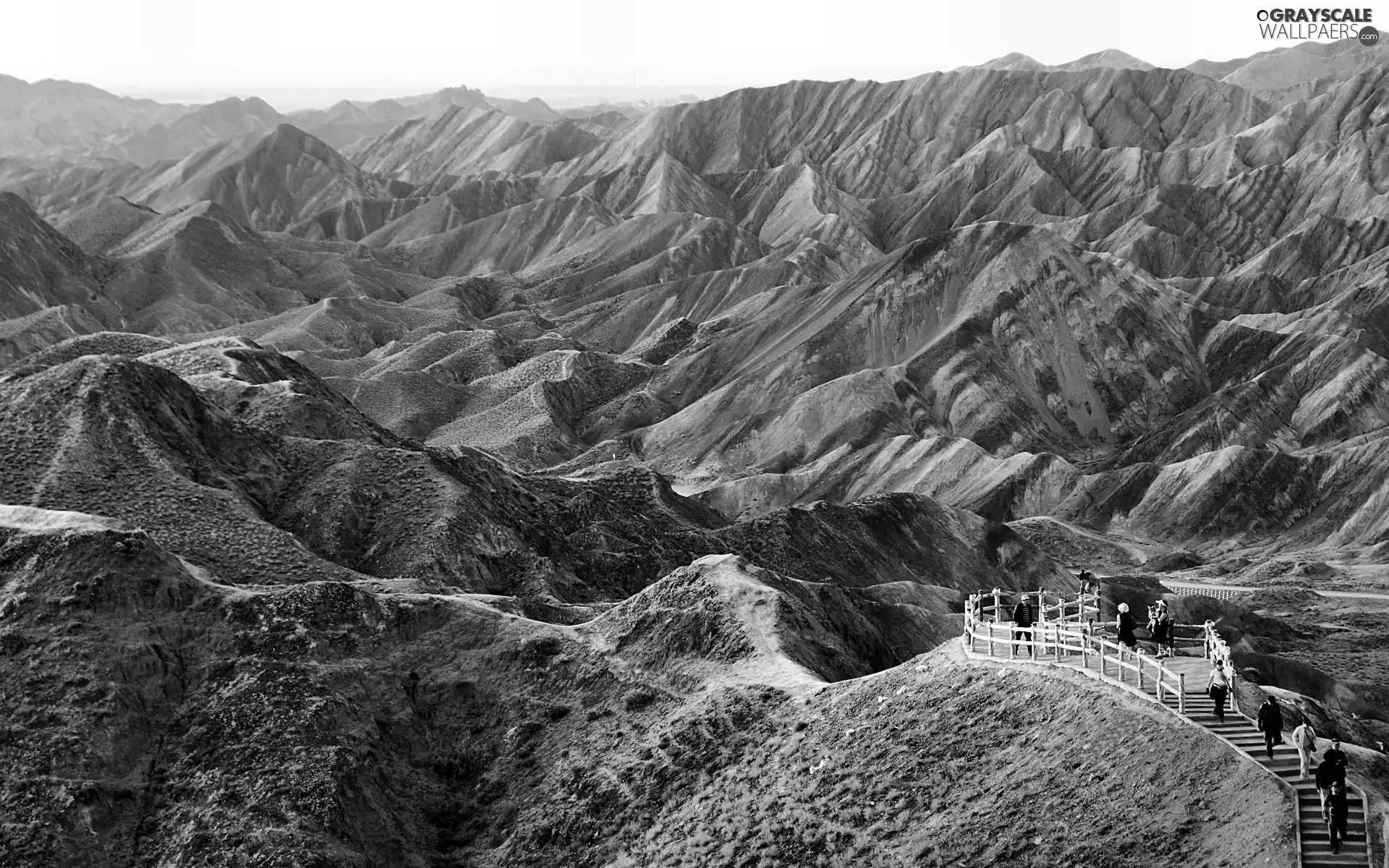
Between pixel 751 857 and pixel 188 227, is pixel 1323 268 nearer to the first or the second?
pixel 188 227

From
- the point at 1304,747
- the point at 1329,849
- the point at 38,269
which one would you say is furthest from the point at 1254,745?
the point at 38,269

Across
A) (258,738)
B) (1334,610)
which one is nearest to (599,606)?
(258,738)

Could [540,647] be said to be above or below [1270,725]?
below

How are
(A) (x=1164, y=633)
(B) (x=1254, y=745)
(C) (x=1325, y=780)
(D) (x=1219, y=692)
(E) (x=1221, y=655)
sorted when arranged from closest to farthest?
1. (C) (x=1325, y=780)
2. (B) (x=1254, y=745)
3. (D) (x=1219, y=692)
4. (E) (x=1221, y=655)
5. (A) (x=1164, y=633)

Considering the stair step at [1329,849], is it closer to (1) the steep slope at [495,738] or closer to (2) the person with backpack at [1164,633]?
(1) the steep slope at [495,738]

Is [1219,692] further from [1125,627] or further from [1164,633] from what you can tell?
[1164,633]

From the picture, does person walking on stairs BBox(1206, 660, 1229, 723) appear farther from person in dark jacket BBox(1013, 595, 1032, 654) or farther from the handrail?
person in dark jacket BBox(1013, 595, 1032, 654)
